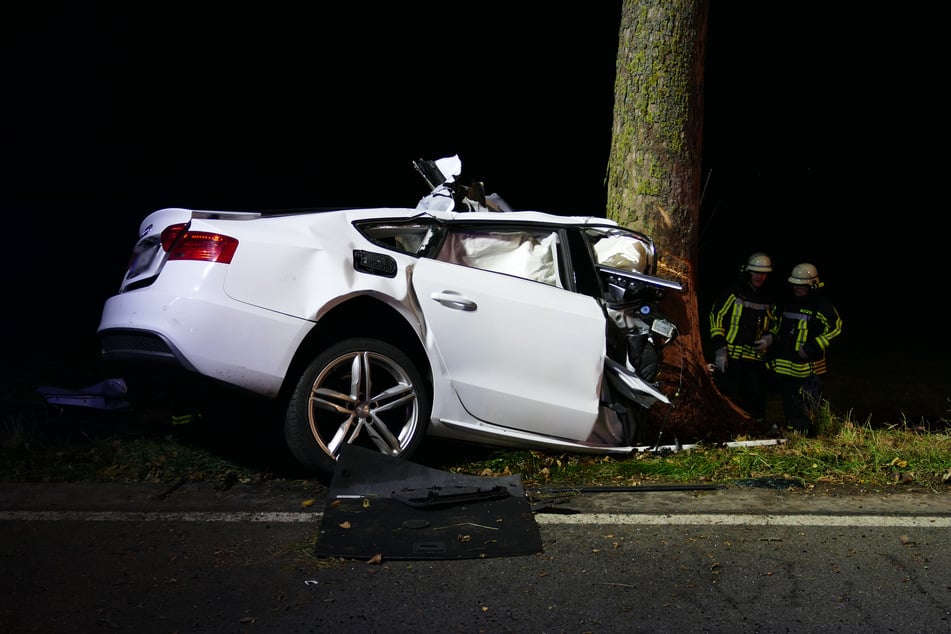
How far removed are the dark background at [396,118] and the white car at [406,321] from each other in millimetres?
8088

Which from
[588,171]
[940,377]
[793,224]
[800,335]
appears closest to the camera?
[800,335]

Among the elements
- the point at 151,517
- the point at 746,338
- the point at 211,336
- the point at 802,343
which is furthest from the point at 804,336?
the point at 151,517

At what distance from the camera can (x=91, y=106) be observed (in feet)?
49.8

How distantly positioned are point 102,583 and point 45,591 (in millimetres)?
192

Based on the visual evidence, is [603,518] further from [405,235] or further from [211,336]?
[211,336]

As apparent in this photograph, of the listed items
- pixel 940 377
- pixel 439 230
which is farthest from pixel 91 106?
pixel 940 377

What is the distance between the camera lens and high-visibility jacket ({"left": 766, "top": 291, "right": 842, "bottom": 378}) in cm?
740

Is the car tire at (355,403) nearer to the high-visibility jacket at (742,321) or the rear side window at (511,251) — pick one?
the rear side window at (511,251)

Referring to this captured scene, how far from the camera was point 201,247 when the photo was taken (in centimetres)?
442

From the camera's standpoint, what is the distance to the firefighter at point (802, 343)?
7.39 metres

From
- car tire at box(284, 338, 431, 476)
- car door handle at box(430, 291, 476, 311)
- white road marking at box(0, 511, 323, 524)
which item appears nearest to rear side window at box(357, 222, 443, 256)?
car door handle at box(430, 291, 476, 311)

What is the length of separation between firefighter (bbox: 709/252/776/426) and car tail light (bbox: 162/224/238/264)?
14.9 ft

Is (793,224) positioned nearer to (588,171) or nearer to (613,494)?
(588,171)

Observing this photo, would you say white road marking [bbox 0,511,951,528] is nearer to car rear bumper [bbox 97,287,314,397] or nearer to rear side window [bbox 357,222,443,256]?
car rear bumper [bbox 97,287,314,397]
